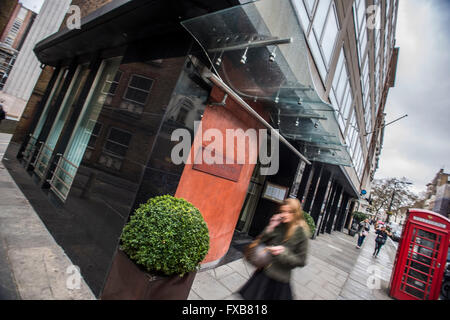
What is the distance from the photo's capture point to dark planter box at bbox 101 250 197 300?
7.12 feet

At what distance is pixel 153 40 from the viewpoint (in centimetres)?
378

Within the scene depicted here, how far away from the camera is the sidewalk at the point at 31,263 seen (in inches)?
99.7

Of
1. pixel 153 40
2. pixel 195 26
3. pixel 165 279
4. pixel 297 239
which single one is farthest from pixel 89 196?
pixel 297 239

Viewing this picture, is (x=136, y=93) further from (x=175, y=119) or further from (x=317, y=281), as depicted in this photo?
(x=317, y=281)

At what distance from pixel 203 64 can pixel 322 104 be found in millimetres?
2339

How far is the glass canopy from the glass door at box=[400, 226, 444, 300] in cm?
495

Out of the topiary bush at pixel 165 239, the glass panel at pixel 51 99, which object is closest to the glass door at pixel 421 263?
the topiary bush at pixel 165 239

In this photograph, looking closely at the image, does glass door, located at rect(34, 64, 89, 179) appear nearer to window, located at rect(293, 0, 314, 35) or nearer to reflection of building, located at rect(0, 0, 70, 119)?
window, located at rect(293, 0, 314, 35)

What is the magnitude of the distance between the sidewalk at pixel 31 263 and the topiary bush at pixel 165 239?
49.8 inches

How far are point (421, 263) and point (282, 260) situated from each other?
676cm

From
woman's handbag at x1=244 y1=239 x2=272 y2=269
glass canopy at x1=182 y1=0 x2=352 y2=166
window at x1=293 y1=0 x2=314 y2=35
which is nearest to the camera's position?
glass canopy at x1=182 y1=0 x2=352 y2=166
